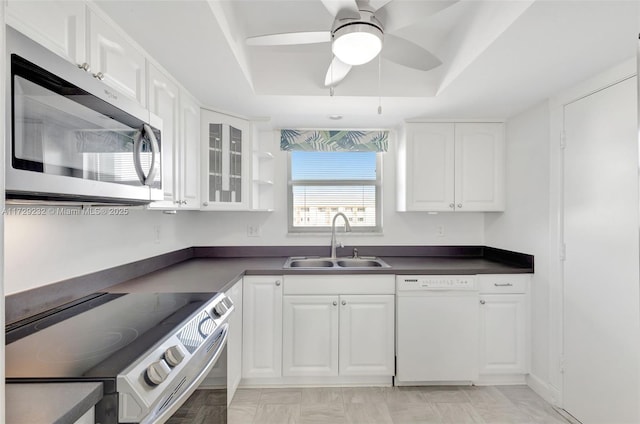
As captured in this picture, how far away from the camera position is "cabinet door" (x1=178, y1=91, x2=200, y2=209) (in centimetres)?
204

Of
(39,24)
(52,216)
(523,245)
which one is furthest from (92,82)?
(523,245)

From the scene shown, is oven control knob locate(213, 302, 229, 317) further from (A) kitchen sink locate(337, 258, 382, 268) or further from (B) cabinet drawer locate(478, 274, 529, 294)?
(B) cabinet drawer locate(478, 274, 529, 294)

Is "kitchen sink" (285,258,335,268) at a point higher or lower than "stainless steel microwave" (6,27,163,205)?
lower

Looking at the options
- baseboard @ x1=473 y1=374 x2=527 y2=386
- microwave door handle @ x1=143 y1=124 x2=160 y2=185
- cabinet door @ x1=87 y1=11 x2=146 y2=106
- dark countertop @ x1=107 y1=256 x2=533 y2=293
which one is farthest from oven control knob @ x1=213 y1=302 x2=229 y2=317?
baseboard @ x1=473 y1=374 x2=527 y2=386

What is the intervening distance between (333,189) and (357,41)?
75.9 inches

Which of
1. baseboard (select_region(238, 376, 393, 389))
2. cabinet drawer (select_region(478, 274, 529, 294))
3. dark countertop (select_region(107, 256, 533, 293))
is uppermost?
dark countertop (select_region(107, 256, 533, 293))

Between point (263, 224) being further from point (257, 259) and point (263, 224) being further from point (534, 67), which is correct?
point (534, 67)

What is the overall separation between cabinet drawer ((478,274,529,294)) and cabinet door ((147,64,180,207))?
2.21m

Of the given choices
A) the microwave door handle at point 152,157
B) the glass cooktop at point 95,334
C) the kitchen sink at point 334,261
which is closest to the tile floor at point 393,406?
the kitchen sink at point 334,261

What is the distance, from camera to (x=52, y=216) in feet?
4.67

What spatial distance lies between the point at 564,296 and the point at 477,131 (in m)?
1.39

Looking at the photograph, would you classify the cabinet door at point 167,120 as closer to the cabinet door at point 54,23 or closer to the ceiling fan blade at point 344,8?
the cabinet door at point 54,23

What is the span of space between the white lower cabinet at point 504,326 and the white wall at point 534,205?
0.07 m

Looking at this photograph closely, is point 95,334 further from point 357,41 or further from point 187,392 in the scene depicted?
point 357,41
